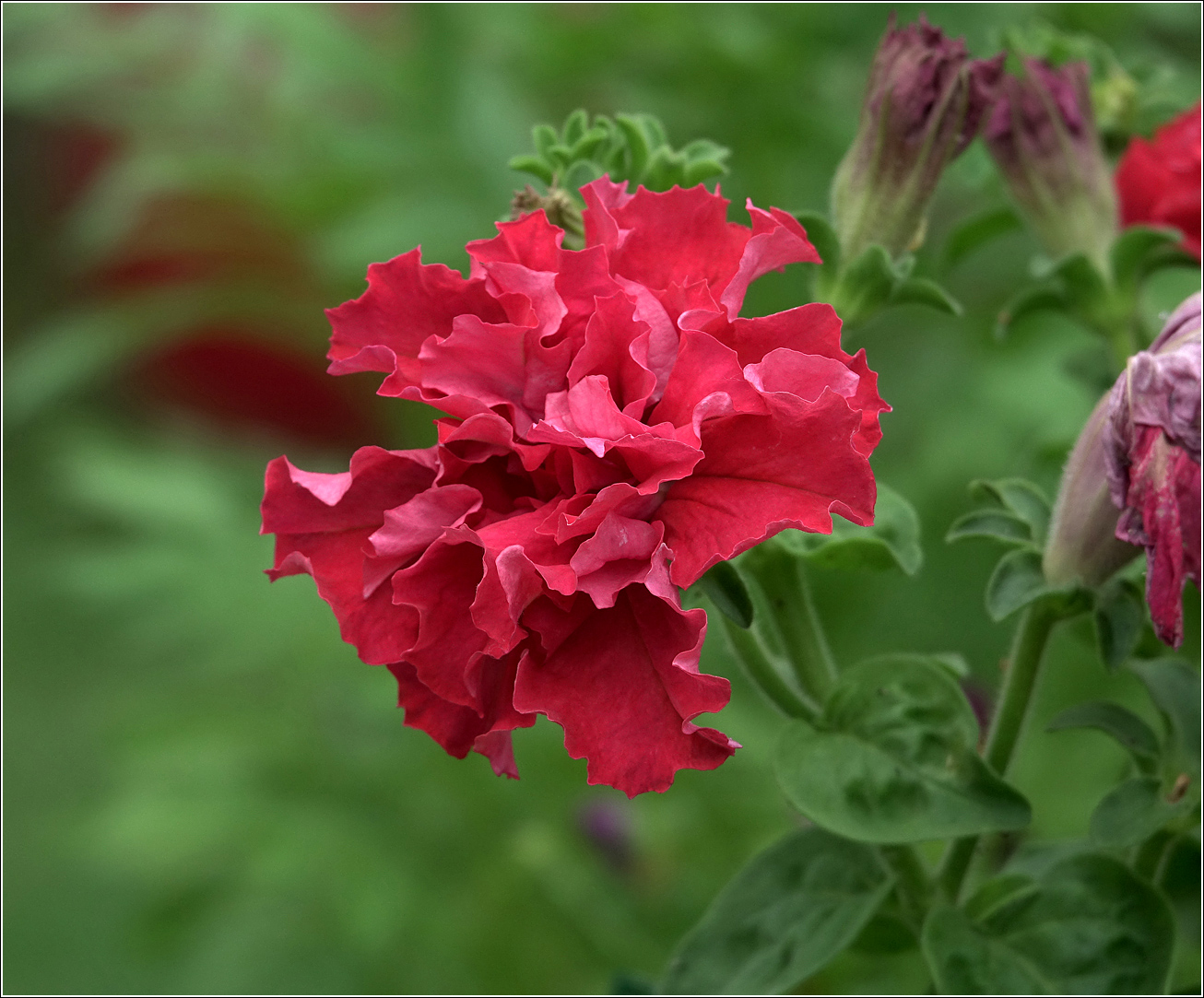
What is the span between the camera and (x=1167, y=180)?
57 centimetres

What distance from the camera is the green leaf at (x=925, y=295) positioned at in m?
0.48

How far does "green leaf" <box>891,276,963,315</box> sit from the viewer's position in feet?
1.58

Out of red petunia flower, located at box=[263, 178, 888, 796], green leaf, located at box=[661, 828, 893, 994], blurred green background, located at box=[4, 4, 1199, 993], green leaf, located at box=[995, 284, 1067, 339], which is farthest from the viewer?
blurred green background, located at box=[4, 4, 1199, 993]

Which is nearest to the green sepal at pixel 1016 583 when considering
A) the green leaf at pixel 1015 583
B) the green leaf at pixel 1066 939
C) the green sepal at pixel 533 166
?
the green leaf at pixel 1015 583

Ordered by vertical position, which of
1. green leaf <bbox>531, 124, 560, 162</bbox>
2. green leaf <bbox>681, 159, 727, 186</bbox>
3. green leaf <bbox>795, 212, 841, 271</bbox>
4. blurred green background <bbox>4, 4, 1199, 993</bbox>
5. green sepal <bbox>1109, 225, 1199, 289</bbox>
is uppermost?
green leaf <bbox>531, 124, 560, 162</bbox>

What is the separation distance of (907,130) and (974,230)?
14 centimetres

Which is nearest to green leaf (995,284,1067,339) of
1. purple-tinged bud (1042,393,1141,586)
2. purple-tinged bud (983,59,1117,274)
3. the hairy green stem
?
purple-tinged bud (983,59,1117,274)

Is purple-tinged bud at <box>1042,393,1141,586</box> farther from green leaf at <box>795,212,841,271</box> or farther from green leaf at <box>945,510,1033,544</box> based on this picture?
green leaf at <box>795,212,841,271</box>

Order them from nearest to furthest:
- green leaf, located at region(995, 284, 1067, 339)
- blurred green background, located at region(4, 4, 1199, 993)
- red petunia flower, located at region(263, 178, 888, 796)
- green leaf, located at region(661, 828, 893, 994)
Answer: red petunia flower, located at region(263, 178, 888, 796) → green leaf, located at region(661, 828, 893, 994) → green leaf, located at region(995, 284, 1067, 339) → blurred green background, located at region(4, 4, 1199, 993)

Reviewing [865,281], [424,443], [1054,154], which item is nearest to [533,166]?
[865,281]

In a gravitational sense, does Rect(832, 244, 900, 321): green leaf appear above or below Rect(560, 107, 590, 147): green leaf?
below

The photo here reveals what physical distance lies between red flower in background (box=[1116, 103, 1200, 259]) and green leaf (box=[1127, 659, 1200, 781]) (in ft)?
0.59

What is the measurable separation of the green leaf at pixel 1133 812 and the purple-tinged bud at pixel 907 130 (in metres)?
0.22

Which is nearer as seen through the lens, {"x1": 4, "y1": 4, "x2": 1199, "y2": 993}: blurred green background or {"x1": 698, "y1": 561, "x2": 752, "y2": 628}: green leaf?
{"x1": 698, "y1": 561, "x2": 752, "y2": 628}: green leaf
